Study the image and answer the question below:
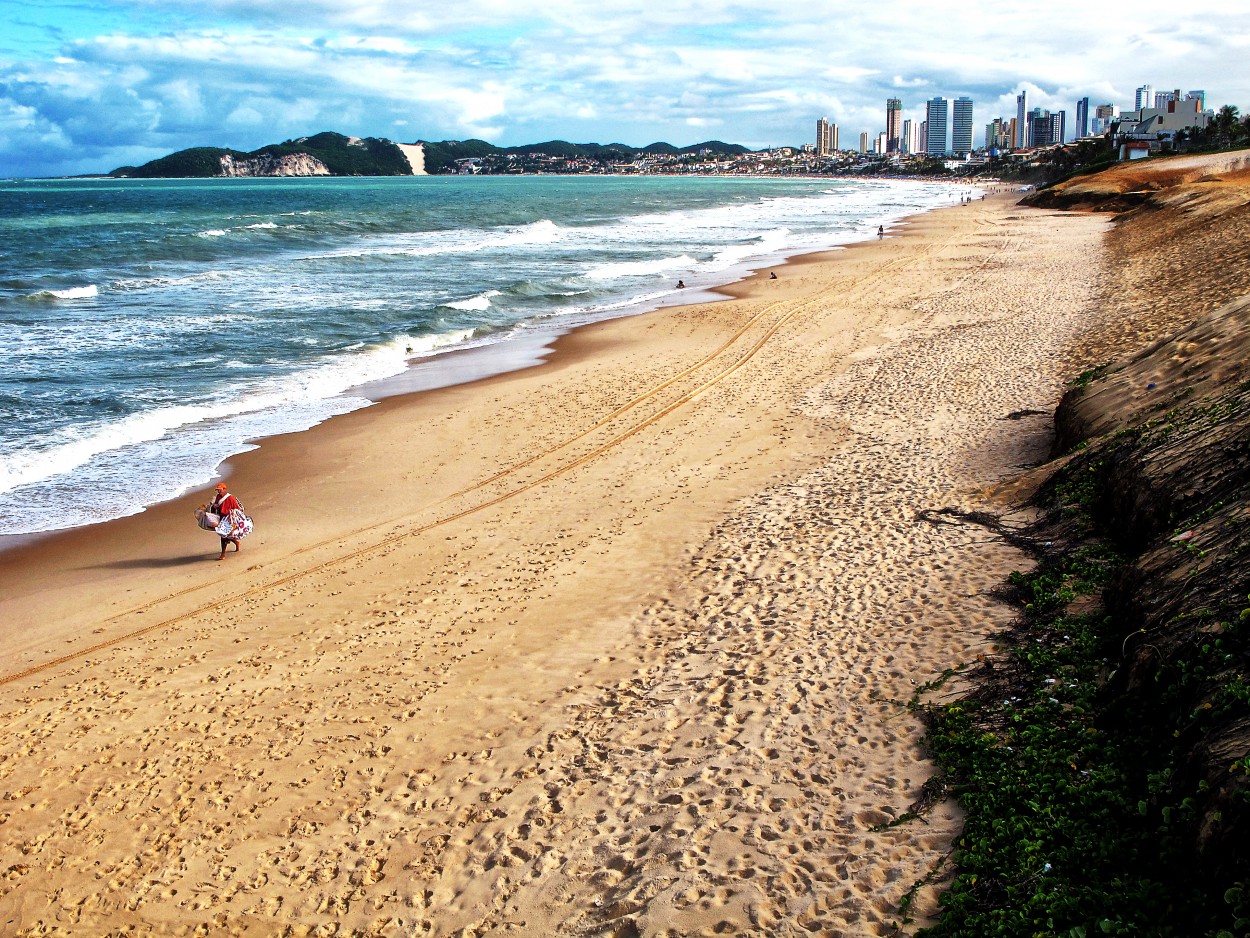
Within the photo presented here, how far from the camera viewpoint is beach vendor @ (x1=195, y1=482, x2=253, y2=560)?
1110 centimetres

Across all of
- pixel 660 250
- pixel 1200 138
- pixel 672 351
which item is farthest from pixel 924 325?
pixel 1200 138

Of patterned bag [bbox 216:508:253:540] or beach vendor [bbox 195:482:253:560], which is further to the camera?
patterned bag [bbox 216:508:253:540]

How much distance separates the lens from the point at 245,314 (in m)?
28.2

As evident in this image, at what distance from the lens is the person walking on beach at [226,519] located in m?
11.2

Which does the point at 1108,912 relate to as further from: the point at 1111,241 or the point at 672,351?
the point at 1111,241

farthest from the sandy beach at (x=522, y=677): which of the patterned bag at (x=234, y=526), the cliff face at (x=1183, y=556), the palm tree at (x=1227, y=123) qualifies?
the palm tree at (x=1227, y=123)

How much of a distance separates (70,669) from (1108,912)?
8.93 meters

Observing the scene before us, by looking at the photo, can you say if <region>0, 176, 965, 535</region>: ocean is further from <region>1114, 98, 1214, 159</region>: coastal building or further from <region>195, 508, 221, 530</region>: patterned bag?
<region>1114, 98, 1214, 159</region>: coastal building

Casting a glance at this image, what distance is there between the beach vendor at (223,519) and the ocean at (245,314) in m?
2.67

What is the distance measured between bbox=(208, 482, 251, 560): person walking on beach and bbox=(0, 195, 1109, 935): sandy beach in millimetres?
365

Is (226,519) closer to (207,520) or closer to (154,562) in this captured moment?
(207,520)

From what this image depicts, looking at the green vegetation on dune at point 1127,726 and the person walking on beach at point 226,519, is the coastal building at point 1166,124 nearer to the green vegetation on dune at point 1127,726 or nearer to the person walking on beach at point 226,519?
the green vegetation on dune at point 1127,726

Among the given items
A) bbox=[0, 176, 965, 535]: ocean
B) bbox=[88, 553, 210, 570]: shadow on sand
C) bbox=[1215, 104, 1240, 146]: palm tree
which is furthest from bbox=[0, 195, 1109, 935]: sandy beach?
bbox=[1215, 104, 1240, 146]: palm tree

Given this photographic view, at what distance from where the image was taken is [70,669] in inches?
341
